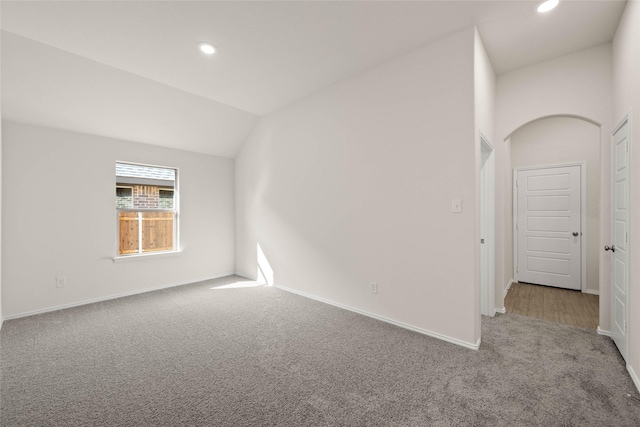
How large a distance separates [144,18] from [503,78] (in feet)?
12.7

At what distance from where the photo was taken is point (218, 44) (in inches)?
109

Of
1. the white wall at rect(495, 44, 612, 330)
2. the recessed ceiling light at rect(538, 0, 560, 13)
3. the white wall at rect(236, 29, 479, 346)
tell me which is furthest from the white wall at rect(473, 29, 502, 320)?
the recessed ceiling light at rect(538, 0, 560, 13)

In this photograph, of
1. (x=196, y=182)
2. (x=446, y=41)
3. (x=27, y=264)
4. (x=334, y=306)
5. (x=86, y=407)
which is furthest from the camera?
(x=196, y=182)

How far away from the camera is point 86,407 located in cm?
179

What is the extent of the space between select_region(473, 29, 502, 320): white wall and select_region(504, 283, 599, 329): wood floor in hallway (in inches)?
20.1

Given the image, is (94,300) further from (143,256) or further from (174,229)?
(174,229)

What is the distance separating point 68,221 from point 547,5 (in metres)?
5.75

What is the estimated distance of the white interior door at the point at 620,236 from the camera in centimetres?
222

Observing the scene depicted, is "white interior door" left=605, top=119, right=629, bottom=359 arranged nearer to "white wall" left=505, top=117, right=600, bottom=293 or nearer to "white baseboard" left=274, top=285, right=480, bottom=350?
"white baseboard" left=274, top=285, right=480, bottom=350

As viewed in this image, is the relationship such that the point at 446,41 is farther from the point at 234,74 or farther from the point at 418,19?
the point at 234,74

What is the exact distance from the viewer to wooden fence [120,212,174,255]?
4.33m

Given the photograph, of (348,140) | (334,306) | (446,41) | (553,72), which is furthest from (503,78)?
(334,306)

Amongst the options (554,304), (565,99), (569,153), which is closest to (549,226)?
(569,153)

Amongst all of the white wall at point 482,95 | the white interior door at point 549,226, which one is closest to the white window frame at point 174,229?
the white wall at point 482,95
